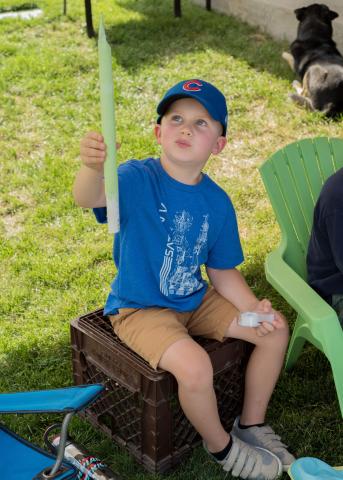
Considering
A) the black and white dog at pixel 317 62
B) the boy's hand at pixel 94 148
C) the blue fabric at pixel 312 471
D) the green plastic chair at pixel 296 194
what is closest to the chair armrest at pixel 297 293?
the green plastic chair at pixel 296 194

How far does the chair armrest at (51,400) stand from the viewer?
1.81 meters

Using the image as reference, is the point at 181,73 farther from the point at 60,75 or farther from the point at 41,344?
the point at 41,344

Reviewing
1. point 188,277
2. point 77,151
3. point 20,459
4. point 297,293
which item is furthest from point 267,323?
point 77,151

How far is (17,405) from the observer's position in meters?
1.83

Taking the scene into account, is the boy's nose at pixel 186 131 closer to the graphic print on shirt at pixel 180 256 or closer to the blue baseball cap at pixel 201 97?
the blue baseball cap at pixel 201 97

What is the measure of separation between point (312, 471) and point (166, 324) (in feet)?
2.09

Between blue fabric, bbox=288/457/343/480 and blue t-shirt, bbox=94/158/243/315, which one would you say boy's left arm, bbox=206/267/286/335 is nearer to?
blue t-shirt, bbox=94/158/243/315

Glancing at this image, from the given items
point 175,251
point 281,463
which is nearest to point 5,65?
point 175,251

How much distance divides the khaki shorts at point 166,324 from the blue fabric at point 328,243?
1.07 ft

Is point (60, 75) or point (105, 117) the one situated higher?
point (105, 117)

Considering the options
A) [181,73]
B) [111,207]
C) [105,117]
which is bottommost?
[181,73]

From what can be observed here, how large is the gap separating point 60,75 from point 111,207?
14.2ft

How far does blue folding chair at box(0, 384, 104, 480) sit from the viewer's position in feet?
5.96

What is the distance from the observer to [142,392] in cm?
238
